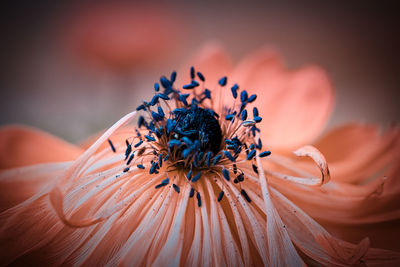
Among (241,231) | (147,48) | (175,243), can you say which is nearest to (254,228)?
(241,231)

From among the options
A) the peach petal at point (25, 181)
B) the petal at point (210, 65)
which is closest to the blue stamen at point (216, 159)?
the peach petal at point (25, 181)

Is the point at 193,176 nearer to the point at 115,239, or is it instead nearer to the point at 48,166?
the point at 115,239

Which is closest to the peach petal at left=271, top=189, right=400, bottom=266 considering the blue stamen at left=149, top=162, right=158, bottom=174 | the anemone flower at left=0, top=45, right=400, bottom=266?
the anemone flower at left=0, top=45, right=400, bottom=266

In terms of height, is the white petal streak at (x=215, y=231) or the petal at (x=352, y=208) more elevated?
the white petal streak at (x=215, y=231)

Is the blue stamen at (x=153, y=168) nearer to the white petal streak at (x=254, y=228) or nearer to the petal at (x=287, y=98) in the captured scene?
the white petal streak at (x=254, y=228)

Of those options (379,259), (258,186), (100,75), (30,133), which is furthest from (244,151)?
(100,75)

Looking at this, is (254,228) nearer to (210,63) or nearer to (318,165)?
(318,165)
